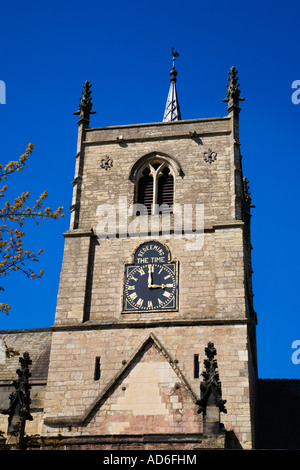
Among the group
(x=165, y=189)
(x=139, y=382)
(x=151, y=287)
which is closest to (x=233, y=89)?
(x=165, y=189)

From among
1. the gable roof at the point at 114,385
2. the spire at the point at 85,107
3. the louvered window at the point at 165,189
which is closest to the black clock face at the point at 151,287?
the gable roof at the point at 114,385

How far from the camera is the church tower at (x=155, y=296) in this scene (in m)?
24.0

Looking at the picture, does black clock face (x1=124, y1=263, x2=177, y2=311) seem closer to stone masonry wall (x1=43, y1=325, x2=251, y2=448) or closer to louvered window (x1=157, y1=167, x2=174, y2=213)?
stone masonry wall (x1=43, y1=325, x2=251, y2=448)

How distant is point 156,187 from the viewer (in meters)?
29.0

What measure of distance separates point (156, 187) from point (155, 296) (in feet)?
15.1

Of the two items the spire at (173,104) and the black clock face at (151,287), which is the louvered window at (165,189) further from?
the spire at (173,104)

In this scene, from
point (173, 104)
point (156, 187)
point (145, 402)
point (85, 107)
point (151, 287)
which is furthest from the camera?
point (173, 104)

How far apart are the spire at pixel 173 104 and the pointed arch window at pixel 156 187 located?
23.2 ft

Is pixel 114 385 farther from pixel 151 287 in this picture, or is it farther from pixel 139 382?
pixel 151 287
